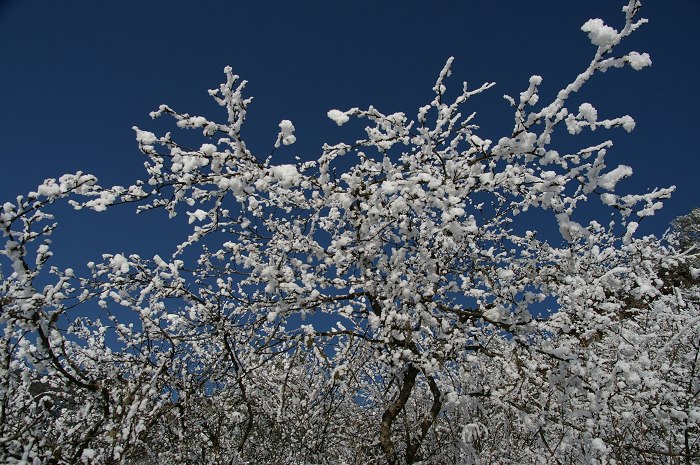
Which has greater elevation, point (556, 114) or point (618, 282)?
point (556, 114)

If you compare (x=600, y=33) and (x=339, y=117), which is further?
(x=339, y=117)

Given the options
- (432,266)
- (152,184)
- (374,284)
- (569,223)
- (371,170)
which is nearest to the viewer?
(569,223)

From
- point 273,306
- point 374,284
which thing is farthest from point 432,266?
point 273,306

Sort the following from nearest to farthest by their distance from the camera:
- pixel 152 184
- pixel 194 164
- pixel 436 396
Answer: pixel 194 164 → pixel 152 184 → pixel 436 396

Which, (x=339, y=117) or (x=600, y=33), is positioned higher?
(x=339, y=117)

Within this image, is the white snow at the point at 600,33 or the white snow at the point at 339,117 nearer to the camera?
the white snow at the point at 600,33

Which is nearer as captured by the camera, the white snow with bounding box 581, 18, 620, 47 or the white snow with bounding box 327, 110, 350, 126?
the white snow with bounding box 581, 18, 620, 47

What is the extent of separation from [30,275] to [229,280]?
103 inches

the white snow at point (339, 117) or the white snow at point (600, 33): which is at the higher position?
the white snow at point (339, 117)

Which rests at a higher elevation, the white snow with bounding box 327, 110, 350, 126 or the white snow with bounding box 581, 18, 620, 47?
the white snow with bounding box 327, 110, 350, 126

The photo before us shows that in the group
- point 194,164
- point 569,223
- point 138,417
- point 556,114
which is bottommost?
point 138,417

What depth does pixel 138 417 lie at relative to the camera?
12.4ft

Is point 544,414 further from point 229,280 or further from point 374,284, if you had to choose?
point 229,280

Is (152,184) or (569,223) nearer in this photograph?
(569,223)
